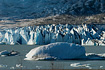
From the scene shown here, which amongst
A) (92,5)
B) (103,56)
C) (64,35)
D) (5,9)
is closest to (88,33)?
(64,35)

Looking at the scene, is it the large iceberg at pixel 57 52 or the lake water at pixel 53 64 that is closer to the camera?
the lake water at pixel 53 64

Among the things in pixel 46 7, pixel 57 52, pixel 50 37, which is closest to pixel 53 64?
pixel 57 52

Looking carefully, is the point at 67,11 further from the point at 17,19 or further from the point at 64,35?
the point at 64,35

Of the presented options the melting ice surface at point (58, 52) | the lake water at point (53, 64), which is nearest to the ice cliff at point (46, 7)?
the melting ice surface at point (58, 52)

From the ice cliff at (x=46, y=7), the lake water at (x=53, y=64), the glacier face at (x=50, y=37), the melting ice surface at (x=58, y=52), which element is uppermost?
the ice cliff at (x=46, y=7)

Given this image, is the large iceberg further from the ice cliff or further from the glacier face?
the ice cliff

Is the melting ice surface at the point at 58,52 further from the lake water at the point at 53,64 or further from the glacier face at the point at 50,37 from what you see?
the glacier face at the point at 50,37

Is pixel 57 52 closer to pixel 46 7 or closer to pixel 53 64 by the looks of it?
pixel 53 64
